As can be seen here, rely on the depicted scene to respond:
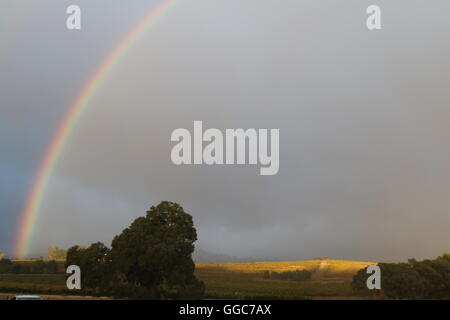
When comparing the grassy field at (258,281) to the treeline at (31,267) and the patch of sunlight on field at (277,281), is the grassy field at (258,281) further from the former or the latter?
the treeline at (31,267)

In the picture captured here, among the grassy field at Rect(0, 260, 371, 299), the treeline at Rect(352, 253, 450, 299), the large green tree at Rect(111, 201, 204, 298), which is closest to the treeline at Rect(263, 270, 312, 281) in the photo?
the grassy field at Rect(0, 260, 371, 299)

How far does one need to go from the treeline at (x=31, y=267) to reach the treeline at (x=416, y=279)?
86.2 meters

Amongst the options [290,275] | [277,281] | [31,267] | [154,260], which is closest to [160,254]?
[154,260]

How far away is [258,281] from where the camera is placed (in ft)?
412

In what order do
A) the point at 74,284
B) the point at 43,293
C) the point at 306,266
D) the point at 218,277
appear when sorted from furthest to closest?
the point at 306,266 < the point at 218,277 < the point at 43,293 < the point at 74,284

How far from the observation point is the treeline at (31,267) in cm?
13300

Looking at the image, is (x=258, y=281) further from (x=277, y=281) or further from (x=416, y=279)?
(x=416, y=279)

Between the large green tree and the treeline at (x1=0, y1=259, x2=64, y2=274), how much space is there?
64.4 m

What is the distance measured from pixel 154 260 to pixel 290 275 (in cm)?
6761

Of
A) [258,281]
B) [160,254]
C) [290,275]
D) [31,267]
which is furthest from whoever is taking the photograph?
[31,267]
